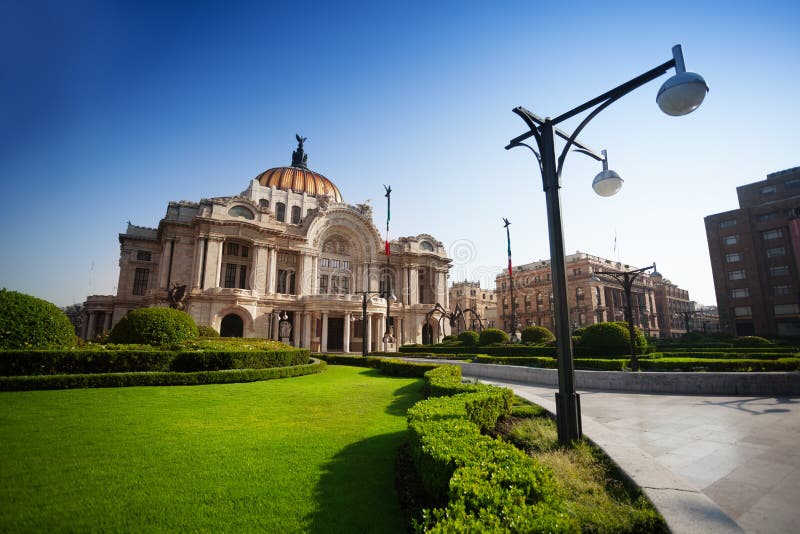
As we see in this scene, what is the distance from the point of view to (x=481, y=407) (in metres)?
7.13

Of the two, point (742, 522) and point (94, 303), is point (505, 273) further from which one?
point (742, 522)

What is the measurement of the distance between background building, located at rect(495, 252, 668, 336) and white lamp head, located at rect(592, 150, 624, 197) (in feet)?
198

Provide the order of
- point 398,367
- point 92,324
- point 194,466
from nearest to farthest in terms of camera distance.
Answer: point 194,466 < point 398,367 < point 92,324

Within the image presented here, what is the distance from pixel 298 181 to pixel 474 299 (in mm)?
52873

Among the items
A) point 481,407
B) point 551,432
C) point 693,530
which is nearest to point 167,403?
point 481,407

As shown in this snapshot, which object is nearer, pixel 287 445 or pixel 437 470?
pixel 437 470

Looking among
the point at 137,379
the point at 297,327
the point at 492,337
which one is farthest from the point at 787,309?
the point at 137,379

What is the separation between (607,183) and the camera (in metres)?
6.78

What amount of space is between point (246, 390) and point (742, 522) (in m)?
11.7

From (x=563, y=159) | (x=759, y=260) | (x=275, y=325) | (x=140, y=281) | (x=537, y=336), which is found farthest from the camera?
(x=759, y=260)

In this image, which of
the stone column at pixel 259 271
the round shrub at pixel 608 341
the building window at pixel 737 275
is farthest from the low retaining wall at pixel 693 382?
the building window at pixel 737 275

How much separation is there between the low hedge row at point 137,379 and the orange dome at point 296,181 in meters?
43.1

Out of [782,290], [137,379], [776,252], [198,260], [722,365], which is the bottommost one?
[137,379]

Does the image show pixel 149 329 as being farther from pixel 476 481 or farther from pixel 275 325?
pixel 275 325
